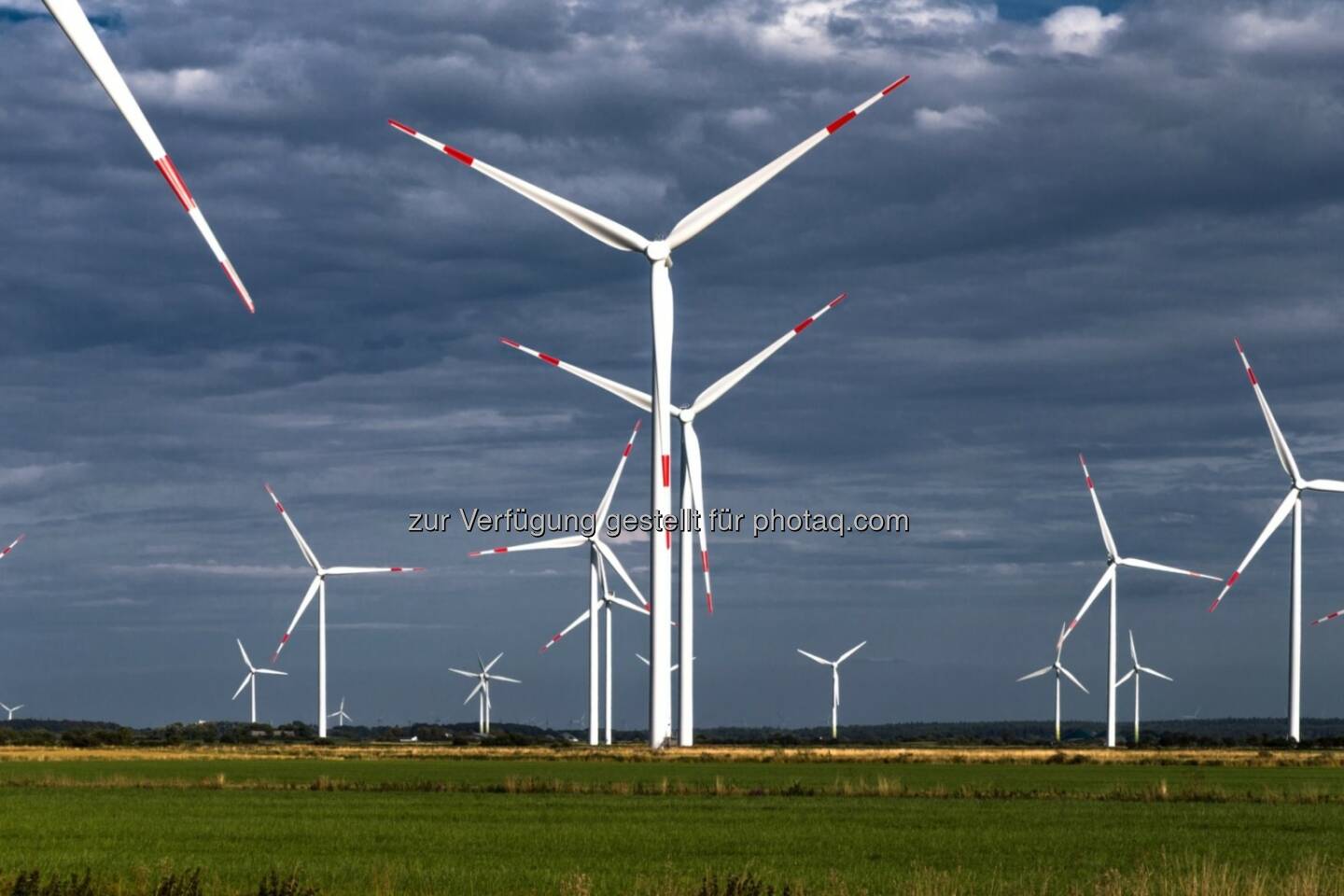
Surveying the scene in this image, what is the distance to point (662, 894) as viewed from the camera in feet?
96.0

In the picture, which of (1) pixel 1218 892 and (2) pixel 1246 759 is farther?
(2) pixel 1246 759

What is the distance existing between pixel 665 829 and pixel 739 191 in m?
49.7

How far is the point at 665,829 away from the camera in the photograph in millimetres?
51594

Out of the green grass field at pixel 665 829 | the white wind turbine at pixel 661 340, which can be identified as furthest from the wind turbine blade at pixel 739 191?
the green grass field at pixel 665 829

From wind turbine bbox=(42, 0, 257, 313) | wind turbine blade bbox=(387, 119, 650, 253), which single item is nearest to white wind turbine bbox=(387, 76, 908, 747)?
wind turbine blade bbox=(387, 119, 650, 253)

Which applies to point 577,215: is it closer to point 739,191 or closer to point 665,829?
point 739,191

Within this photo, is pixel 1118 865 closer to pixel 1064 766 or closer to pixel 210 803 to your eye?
pixel 210 803

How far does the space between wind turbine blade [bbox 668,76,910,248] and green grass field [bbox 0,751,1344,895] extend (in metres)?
29.2

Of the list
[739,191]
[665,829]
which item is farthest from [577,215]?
[665,829]

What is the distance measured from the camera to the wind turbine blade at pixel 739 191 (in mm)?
82938

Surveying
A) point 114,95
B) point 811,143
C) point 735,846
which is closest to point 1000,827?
point 735,846

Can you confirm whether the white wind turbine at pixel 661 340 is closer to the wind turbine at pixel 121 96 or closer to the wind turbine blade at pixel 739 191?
the wind turbine blade at pixel 739 191

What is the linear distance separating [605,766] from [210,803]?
37649mm

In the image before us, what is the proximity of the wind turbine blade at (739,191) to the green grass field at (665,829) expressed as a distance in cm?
2924
